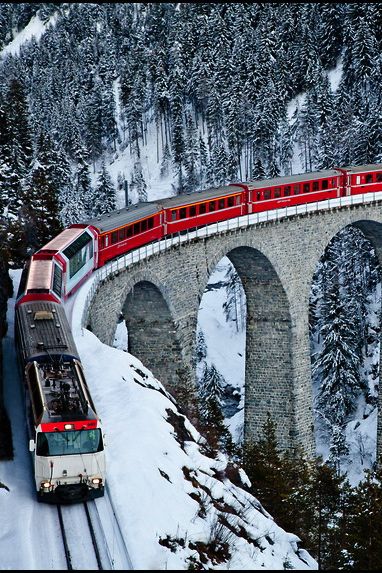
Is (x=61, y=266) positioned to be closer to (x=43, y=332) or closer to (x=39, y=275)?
(x=39, y=275)

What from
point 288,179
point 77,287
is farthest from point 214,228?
point 77,287

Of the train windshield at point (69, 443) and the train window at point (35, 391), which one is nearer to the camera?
the train windshield at point (69, 443)

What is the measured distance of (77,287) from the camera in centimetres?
3381

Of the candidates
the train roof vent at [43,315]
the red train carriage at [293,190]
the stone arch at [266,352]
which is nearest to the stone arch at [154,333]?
the stone arch at [266,352]

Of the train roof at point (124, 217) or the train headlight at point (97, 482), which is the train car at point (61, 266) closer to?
the train roof at point (124, 217)

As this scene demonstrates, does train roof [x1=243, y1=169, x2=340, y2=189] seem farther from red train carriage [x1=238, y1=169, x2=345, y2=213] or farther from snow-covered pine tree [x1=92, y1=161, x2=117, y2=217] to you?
snow-covered pine tree [x1=92, y1=161, x2=117, y2=217]

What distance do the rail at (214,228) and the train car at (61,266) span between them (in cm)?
86

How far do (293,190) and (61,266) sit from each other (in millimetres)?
20754

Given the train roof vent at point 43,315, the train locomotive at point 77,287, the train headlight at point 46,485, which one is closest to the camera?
the train headlight at point 46,485

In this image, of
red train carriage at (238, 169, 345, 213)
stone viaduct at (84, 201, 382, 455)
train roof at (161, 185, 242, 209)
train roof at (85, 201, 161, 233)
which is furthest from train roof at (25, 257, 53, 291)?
red train carriage at (238, 169, 345, 213)

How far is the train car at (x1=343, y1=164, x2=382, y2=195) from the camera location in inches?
2013

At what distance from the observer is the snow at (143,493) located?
17.6 meters

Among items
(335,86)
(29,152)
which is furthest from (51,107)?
(29,152)

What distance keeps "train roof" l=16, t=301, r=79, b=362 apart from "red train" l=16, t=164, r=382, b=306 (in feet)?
3.02
